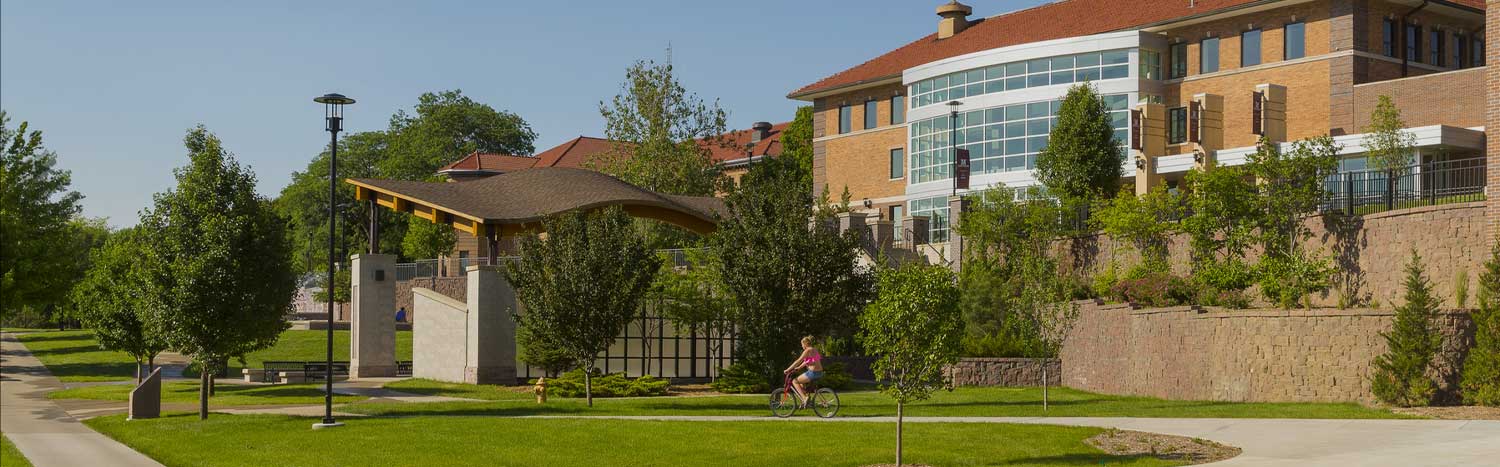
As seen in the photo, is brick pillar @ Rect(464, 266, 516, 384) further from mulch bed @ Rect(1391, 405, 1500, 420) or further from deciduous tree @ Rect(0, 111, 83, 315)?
deciduous tree @ Rect(0, 111, 83, 315)

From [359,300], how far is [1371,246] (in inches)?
1069

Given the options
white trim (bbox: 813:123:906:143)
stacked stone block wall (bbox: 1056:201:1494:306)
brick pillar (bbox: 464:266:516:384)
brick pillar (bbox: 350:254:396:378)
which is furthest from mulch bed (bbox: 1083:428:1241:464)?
white trim (bbox: 813:123:906:143)

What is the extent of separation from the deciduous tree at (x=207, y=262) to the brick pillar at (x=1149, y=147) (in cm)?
3412

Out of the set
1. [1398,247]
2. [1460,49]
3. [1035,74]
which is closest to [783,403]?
[1398,247]

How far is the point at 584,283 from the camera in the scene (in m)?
29.9

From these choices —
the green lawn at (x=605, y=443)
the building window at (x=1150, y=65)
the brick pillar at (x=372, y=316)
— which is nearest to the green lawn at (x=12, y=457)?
the green lawn at (x=605, y=443)

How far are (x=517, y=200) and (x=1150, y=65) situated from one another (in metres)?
27.9

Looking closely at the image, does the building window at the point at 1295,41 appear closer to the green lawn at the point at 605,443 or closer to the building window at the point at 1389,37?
the building window at the point at 1389,37

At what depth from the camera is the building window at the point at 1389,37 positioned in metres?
50.4

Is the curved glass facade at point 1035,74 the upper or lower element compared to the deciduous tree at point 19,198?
upper

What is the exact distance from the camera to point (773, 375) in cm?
3288

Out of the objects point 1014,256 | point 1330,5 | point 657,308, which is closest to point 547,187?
point 657,308

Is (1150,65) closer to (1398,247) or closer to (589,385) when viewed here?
(1398,247)

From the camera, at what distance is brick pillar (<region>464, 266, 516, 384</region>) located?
115 ft
